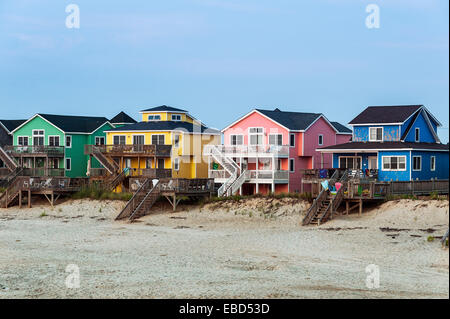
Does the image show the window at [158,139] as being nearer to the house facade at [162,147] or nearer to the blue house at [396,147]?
the house facade at [162,147]

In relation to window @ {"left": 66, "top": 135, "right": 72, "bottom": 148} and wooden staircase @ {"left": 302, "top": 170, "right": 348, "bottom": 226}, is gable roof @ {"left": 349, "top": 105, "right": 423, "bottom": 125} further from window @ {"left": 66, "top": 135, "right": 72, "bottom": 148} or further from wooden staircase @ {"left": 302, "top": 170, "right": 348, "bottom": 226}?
window @ {"left": 66, "top": 135, "right": 72, "bottom": 148}

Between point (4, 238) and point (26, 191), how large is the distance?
1623 cm

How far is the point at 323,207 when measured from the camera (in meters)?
43.3

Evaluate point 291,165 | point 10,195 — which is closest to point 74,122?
point 10,195

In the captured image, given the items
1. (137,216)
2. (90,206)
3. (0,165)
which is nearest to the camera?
(137,216)

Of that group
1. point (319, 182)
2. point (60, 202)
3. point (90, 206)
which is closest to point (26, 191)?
point (60, 202)

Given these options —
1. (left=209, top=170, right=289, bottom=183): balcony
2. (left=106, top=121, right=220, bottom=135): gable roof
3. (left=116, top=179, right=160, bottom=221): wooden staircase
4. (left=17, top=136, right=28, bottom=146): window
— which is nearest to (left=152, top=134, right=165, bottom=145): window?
(left=106, top=121, right=220, bottom=135): gable roof

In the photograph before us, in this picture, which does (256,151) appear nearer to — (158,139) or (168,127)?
(168,127)

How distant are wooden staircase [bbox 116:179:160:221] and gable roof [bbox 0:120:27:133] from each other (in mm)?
28627

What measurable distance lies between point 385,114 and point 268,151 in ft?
29.9

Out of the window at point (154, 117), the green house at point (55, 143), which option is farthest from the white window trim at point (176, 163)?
the green house at point (55, 143)

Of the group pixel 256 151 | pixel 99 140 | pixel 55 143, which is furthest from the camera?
pixel 99 140

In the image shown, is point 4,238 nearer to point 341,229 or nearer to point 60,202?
point 60,202

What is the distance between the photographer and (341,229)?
39.2 metres
